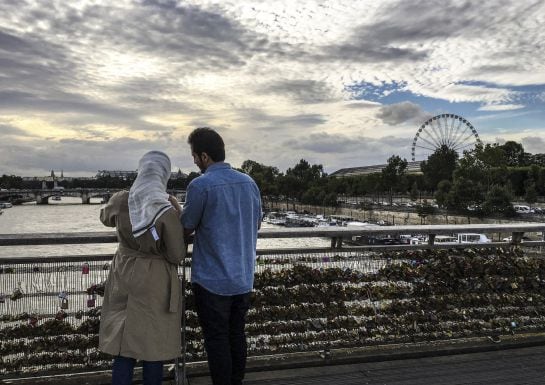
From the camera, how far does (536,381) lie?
15.2 ft

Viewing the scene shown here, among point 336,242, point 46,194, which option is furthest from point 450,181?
point 46,194

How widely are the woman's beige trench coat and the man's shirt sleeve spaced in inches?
4.9

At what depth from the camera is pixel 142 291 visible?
3.37 metres

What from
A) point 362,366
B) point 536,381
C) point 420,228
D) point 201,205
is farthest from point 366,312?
point 201,205

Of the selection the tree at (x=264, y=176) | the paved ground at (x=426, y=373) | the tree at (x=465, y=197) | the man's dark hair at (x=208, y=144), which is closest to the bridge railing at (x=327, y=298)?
the paved ground at (x=426, y=373)

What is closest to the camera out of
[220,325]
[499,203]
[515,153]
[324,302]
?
[220,325]

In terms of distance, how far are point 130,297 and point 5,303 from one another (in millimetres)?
1558

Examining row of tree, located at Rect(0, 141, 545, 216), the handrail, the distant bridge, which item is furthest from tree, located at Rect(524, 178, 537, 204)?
the distant bridge

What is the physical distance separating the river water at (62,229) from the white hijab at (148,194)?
1774mm

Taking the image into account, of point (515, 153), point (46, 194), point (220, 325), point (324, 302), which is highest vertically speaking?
point (515, 153)

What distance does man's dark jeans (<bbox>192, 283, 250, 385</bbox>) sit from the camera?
3.62m

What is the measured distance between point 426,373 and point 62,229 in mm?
62576

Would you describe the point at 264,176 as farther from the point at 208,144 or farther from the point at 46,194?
the point at 208,144

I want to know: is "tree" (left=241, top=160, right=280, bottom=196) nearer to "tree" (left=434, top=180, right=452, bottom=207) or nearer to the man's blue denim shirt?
"tree" (left=434, top=180, right=452, bottom=207)
